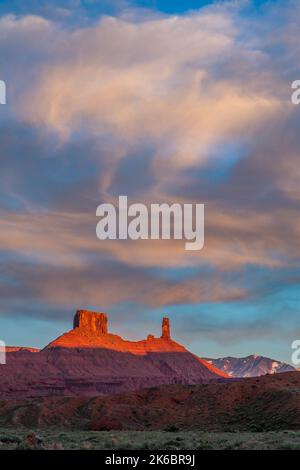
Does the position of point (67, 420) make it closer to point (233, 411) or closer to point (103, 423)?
point (103, 423)

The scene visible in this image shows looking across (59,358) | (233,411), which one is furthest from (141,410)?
(59,358)

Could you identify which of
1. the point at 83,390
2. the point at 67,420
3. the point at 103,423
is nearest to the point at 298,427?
the point at 103,423

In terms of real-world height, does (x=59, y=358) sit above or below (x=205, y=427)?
above

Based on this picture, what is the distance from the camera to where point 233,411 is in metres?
67.4

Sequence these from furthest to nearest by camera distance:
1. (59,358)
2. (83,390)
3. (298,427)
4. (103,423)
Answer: (59,358) < (83,390) < (103,423) < (298,427)

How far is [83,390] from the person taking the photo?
16738 centimetres

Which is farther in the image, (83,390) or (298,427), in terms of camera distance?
(83,390)

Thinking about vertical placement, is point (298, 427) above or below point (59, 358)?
below
